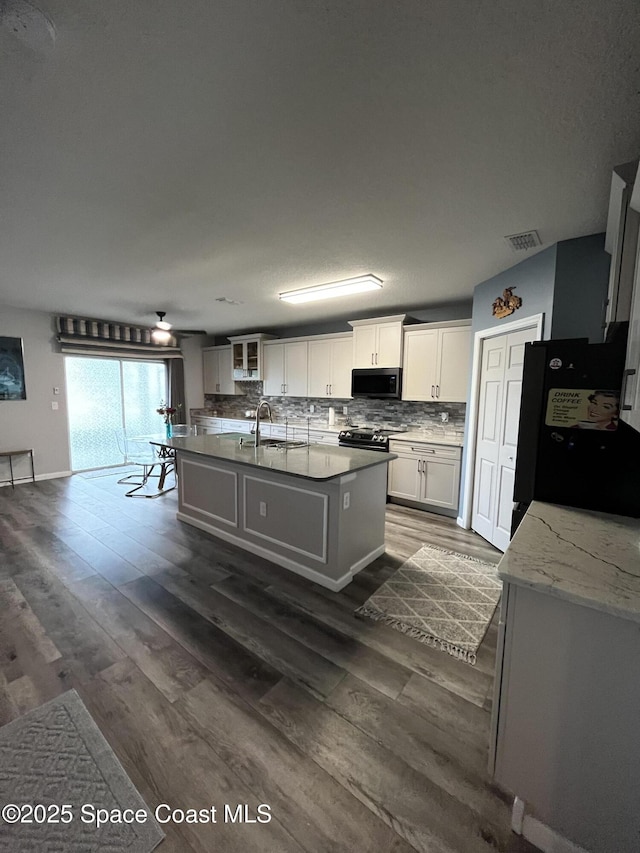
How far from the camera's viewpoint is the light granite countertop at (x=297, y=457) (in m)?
2.58

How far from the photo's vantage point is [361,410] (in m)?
5.38

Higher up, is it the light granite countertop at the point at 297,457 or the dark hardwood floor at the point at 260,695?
the light granite countertop at the point at 297,457

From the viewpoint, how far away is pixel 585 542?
135cm

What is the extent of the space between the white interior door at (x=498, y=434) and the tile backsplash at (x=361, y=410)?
108 centimetres

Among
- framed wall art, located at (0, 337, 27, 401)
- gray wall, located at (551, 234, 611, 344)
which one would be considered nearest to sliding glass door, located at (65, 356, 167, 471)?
framed wall art, located at (0, 337, 27, 401)

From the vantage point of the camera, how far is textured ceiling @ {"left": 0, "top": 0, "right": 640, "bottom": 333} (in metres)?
1.01

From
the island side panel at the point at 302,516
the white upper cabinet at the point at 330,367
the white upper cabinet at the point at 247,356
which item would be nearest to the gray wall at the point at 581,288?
the island side panel at the point at 302,516

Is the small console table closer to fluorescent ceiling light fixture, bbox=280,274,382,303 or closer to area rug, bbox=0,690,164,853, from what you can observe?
fluorescent ceiling light fixture, bbox=280,274,382,303

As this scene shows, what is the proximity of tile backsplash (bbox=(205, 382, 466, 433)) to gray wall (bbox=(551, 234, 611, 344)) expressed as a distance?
2058 mm

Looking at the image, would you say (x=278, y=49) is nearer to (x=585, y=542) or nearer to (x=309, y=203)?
(x=309, y=203)

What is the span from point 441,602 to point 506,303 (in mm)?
2500

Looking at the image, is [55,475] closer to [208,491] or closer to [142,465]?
[142,465]

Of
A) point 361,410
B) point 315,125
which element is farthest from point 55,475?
point 315,125

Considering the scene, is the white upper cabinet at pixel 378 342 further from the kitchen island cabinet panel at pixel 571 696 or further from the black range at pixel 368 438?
the kitchen island cabinet panel at pixel 571 696
